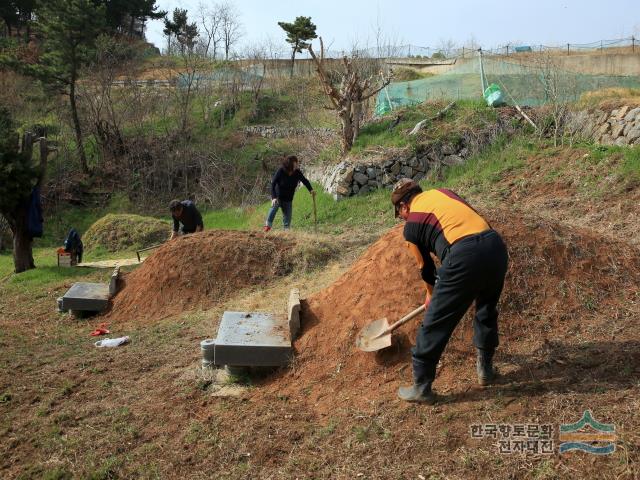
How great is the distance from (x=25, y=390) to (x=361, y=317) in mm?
3142

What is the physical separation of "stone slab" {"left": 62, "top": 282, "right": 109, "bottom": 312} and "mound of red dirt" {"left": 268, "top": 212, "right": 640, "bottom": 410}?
4162 mm

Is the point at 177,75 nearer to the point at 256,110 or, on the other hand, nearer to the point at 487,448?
the point at 256,110

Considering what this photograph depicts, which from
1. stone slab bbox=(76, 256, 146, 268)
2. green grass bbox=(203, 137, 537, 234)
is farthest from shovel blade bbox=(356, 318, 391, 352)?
stone slab bbox=(76, 256, 146, 268)

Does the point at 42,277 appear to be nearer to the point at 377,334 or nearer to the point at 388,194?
the point at 388,194

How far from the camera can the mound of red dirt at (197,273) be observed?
805 centimetres

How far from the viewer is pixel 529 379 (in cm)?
390

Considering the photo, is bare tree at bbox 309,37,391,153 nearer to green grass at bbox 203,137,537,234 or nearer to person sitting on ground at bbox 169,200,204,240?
green grass at bbox 203,137,537,234

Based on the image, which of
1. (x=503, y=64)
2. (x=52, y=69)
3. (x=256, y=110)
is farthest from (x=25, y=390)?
(x=256, y=110)

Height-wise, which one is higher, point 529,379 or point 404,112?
point 404,112

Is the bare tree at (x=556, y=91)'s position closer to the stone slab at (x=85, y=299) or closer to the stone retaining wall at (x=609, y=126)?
the stone retaining wall at (x=609, y=126)

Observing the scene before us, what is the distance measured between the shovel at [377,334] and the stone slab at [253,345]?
0.68 metres

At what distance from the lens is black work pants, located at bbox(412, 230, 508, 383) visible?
11.4ft
